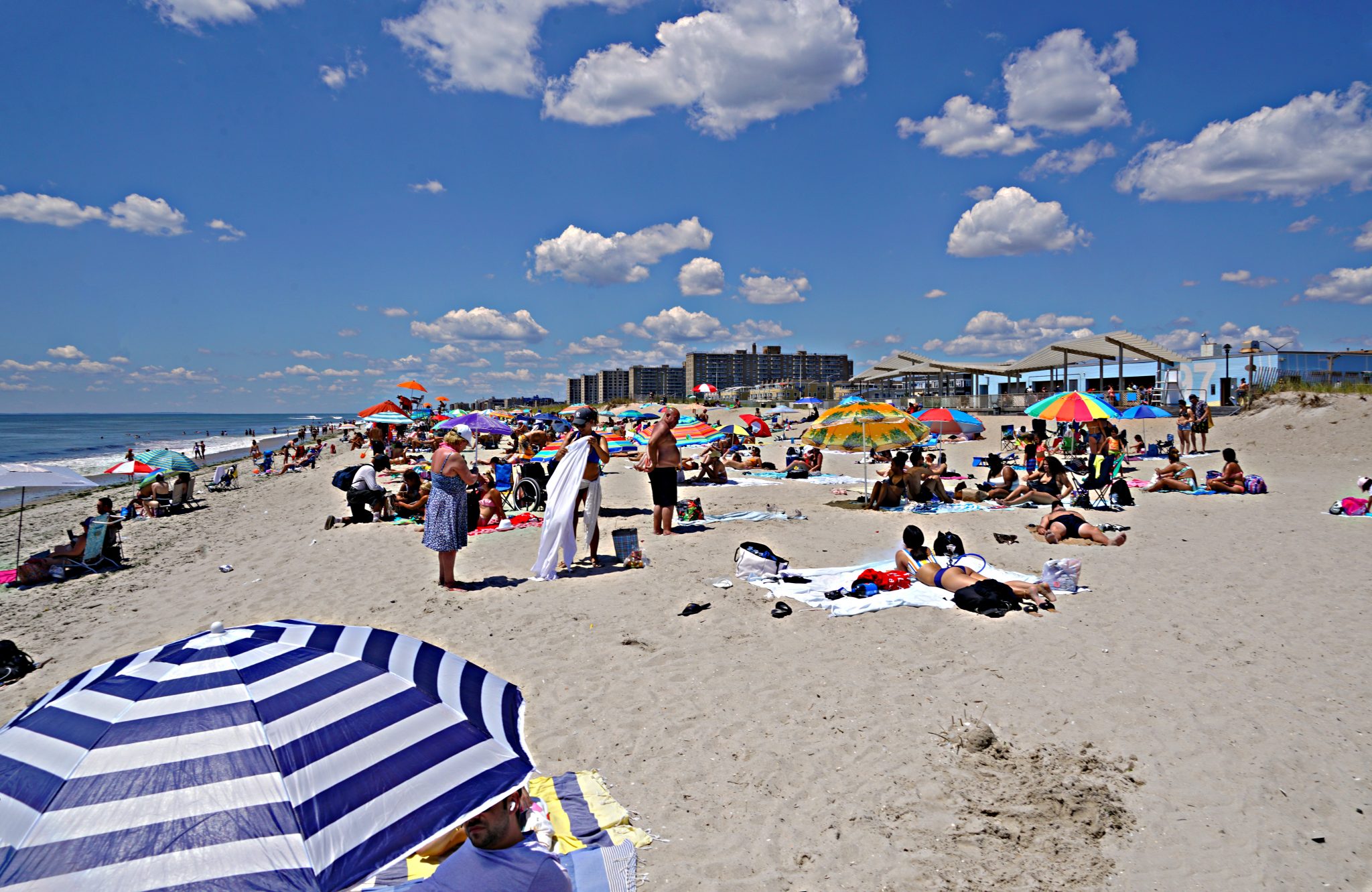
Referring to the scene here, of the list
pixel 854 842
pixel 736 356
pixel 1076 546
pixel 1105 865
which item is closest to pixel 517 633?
pixel 854 842

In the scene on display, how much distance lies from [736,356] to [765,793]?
469ft

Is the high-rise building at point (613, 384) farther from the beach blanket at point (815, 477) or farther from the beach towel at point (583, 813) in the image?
the beach towel at point (583, 813)

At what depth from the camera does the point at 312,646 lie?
2.20 metres

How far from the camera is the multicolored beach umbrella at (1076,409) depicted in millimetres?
13891

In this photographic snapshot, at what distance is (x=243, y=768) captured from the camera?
1860 millimetres

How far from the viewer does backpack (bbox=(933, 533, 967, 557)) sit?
6711mm

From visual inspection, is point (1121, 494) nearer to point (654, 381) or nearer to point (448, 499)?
point (448, 499)

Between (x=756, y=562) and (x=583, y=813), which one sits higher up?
(x=756, y=562)

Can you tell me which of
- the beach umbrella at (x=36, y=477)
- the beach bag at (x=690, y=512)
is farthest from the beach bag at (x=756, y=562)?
the beach umbrella at (x=36, y=477)

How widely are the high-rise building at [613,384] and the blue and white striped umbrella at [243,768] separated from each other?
5738 inches

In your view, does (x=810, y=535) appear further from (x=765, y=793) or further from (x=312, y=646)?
(x=312, y=646)

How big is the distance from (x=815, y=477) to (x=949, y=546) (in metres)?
9.03

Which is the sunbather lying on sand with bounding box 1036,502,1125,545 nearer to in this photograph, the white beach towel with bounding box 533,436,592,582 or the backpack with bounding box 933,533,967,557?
the backpack with bounding box 933,533,967,557

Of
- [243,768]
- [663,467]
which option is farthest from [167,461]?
[243,768]
